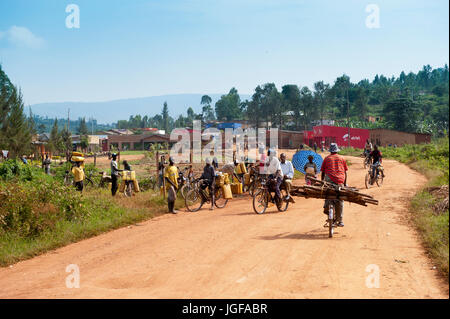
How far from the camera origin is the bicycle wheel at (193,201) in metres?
14.8

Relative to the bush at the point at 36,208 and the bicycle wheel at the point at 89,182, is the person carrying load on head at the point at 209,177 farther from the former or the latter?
the bicycle wheel at the point at 89,182

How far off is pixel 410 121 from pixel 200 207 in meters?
76.3

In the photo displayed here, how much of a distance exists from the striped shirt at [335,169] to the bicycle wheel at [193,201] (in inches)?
223

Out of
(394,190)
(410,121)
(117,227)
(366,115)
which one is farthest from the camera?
(366,115)

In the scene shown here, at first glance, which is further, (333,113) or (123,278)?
(333,113)

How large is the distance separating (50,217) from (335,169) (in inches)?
292

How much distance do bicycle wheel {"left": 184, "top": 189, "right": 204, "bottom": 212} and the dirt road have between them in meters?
2.14

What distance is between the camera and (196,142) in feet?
220

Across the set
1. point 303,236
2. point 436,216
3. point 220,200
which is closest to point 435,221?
point 436,216

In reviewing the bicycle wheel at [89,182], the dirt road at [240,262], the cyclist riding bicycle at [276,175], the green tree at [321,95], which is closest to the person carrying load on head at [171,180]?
the dirt road at [240,262]

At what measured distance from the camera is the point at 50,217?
1126 centimetres

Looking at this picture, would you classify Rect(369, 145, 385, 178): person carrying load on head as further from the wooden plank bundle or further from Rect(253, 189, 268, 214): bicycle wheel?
the wooden plank bundle
